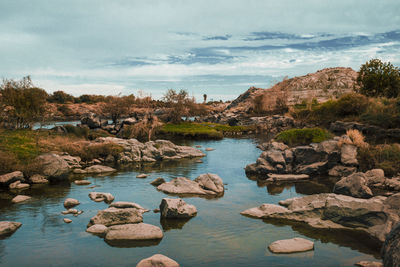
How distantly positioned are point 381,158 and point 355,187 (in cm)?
772

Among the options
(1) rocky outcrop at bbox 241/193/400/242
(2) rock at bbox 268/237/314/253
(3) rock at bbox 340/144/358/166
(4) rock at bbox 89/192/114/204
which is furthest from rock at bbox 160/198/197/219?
(3) rock at bbox 340/144/358/166

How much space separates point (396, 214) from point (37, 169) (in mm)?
22061

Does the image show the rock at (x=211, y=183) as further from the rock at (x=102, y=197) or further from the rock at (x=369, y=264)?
the rock at (x=369, y=264)

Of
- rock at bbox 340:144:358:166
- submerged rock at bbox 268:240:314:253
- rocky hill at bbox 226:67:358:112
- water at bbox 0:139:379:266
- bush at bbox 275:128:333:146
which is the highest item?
rocky hill at bbox 226:67:358:112

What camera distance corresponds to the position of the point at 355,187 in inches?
709

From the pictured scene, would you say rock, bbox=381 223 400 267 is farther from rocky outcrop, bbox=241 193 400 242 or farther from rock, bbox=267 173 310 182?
rock, bbox=267 173 310 182

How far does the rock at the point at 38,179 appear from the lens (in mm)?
23070

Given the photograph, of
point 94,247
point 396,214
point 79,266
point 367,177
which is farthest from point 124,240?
point 367,177

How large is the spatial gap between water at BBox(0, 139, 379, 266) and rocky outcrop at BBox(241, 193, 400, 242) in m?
0.79

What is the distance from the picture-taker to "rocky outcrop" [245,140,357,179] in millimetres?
25422

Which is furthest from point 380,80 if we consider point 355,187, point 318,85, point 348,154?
point 318,85

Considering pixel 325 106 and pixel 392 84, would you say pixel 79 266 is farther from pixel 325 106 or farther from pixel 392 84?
pixel 392 84

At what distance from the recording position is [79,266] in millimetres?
11062

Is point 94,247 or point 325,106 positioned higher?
point 325,106
